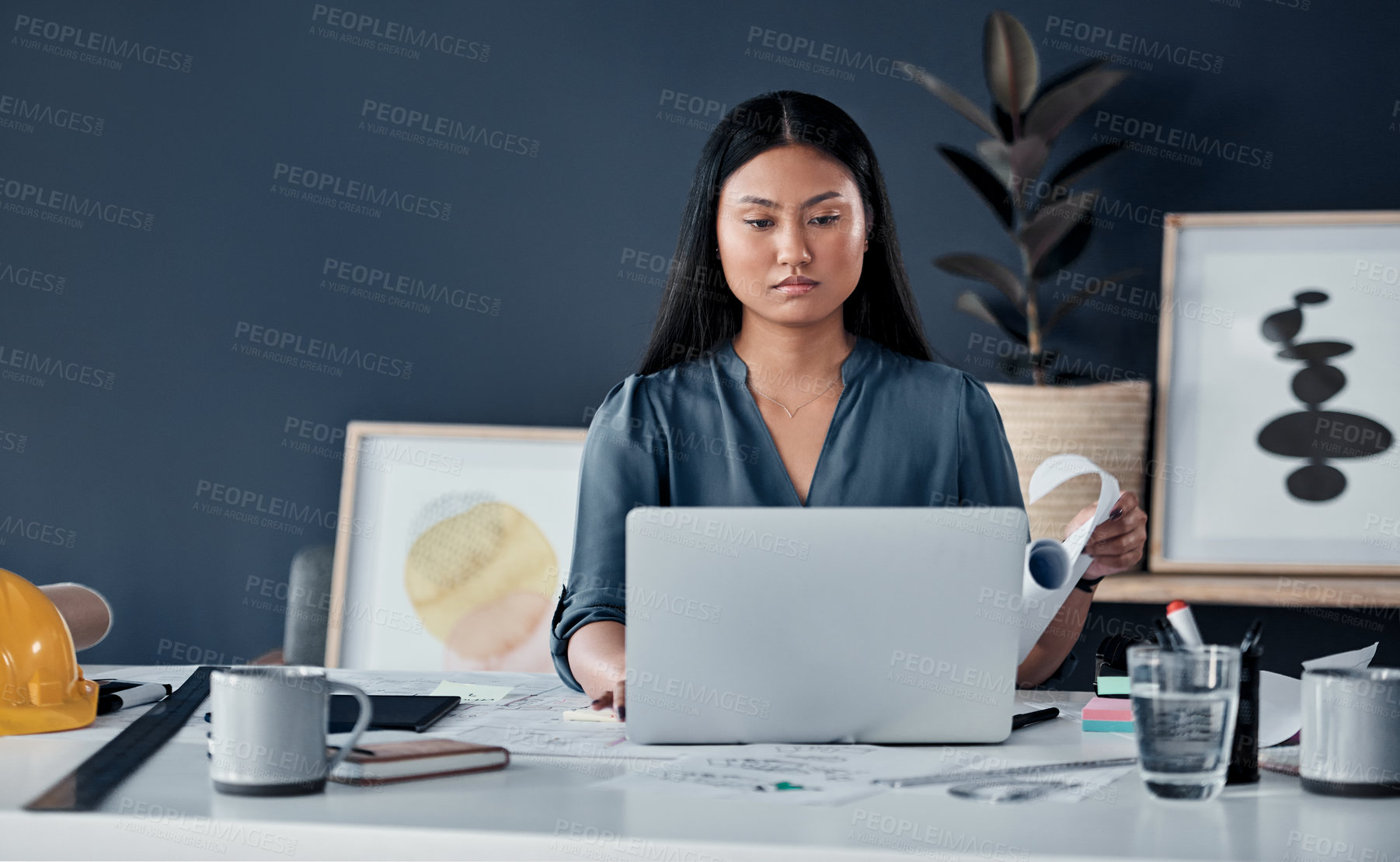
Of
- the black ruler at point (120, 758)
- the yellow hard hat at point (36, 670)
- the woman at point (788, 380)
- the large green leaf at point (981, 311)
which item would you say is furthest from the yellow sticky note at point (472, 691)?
the large green leaf at point (981, 311)

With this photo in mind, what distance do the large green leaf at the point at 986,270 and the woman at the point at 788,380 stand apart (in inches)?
34.8

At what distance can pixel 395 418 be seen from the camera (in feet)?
10.2

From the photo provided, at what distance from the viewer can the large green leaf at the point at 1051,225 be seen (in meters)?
2.59

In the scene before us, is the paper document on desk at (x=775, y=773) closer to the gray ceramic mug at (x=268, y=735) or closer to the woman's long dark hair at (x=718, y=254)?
the gray ceramic mug at (x=268, y=735)

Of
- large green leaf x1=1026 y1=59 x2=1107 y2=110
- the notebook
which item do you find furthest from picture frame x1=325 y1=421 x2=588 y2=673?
A: the notebook

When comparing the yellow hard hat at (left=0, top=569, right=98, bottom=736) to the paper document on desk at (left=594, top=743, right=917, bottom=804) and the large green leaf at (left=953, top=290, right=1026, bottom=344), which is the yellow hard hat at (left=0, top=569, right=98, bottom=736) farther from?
the large green leaf at (left=953, top=290, right=1026, bottom=344)

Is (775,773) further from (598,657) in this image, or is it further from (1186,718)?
(598,657)

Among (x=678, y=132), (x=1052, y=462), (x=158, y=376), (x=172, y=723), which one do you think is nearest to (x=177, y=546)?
(x=158, y=376)

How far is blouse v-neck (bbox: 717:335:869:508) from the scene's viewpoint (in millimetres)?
1732

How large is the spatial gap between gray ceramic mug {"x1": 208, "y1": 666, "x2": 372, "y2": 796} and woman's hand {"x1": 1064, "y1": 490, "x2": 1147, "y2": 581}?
33.4 inches

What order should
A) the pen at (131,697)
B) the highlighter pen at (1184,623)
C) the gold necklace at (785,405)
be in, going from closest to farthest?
the highlighter pen at (1184,623) → the pen at (131,697) → the gold necklace at (785,405)

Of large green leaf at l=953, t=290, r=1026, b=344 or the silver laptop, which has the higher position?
large green leaf at l=953, t=290, r=1026, b=344

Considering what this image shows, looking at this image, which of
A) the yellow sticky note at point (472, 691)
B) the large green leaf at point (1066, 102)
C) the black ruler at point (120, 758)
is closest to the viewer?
the black ruler at point (120, 758)

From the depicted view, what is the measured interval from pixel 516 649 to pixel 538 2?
5.40 feet
